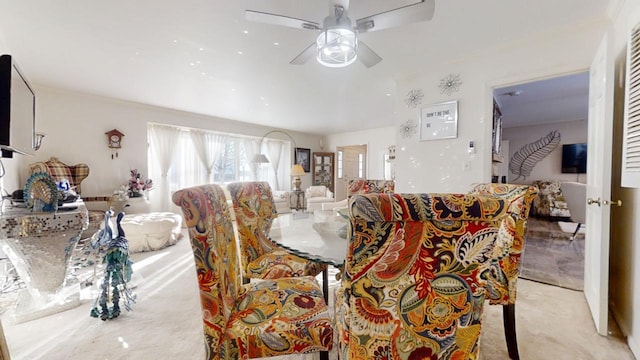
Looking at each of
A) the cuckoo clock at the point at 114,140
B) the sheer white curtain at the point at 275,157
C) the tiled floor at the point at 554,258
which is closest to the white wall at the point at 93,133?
the cuckoo clock at the point at 114,140

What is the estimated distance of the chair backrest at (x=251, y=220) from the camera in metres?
1.83

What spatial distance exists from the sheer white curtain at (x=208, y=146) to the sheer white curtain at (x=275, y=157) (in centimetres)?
138

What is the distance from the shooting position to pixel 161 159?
16.9ft

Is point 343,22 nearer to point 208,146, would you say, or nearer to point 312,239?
point 312,239

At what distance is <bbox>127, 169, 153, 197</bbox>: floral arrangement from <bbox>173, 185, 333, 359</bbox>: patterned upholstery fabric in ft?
14.2

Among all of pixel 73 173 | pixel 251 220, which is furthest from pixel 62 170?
pixel 251 220

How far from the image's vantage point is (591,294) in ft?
6.11

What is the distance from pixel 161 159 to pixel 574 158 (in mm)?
9158

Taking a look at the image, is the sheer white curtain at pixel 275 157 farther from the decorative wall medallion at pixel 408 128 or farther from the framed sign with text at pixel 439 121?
the framed sign with text at pixel 439 121

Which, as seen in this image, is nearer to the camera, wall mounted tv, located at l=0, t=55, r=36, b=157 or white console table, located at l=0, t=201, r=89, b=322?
wall mounted tv, located at l=0, t=55, r=36, b=157

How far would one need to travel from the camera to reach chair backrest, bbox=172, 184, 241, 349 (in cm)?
82

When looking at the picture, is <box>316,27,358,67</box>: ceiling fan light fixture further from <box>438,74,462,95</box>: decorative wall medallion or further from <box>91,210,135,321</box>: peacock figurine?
<box>91,210,135,321</box>: peacock figurine

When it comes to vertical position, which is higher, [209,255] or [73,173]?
[73,173]

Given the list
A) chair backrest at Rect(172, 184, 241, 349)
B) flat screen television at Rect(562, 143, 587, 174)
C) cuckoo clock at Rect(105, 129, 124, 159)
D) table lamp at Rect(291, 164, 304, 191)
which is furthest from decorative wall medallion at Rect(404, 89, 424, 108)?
flat screen television at Rect(562, 143, 587, 174)
